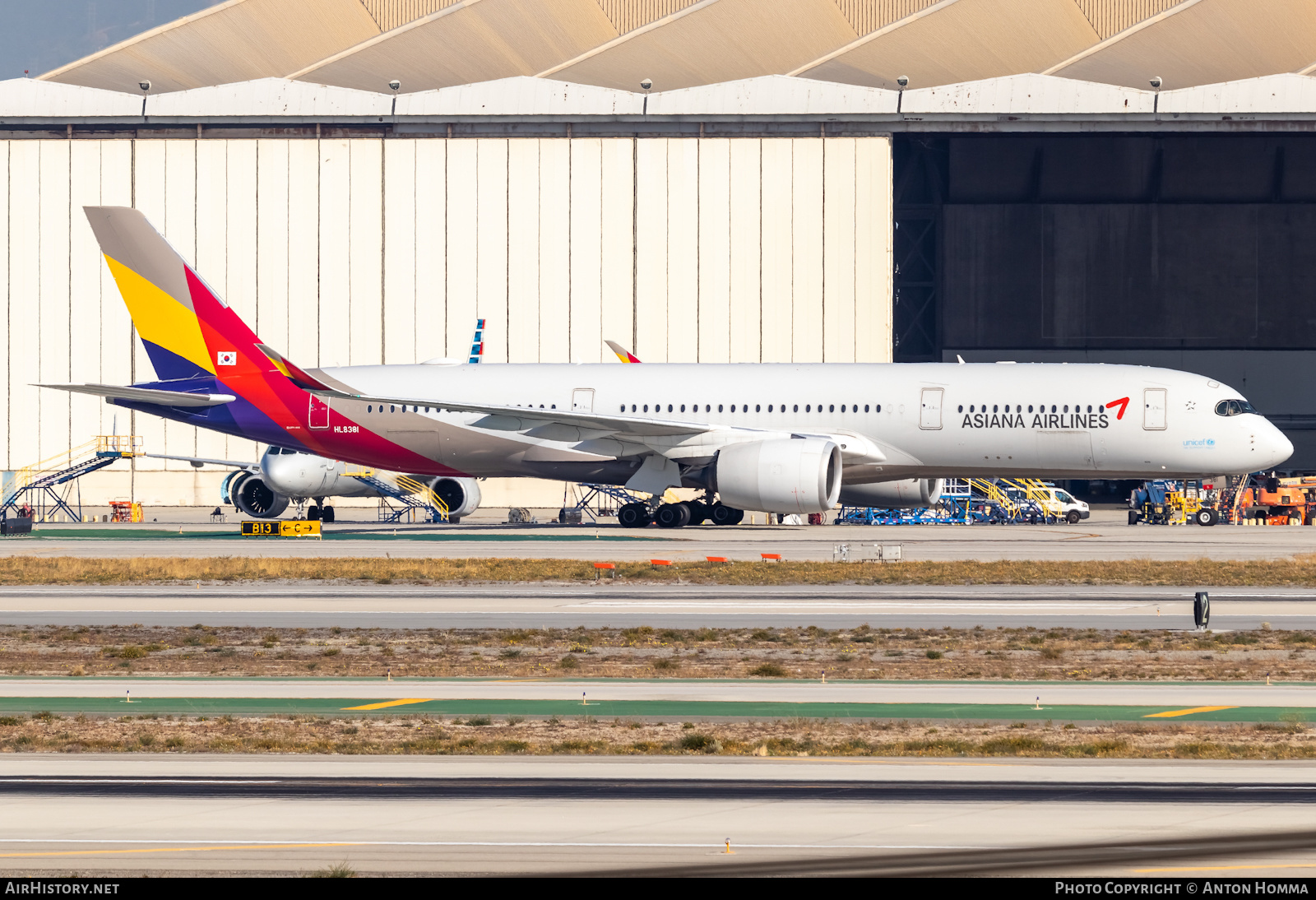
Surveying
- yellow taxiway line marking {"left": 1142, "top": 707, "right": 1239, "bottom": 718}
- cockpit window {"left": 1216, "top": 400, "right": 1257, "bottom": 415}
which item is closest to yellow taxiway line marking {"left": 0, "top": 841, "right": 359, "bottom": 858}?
yellow taxiway line marking {"left": 1142, "top": 707, "right": 1239, "bottom": 718}

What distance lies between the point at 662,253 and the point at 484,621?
1594 inches

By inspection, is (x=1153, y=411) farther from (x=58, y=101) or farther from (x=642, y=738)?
(x=58, y=101)

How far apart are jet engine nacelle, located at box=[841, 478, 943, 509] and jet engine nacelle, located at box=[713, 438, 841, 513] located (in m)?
3.76

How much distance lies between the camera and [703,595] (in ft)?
84.5

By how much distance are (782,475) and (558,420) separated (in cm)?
672

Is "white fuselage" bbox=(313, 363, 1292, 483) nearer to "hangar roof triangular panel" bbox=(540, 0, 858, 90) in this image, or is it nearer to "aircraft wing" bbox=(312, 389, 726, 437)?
"aircraft wing" bbox=(312, 389, 726, 437)

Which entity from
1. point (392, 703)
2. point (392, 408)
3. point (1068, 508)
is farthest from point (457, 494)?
point (392, 703)

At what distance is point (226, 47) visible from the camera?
66250 mm

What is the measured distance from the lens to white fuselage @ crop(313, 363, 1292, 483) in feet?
133

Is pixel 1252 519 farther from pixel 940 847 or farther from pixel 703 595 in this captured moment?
pixel 940 847

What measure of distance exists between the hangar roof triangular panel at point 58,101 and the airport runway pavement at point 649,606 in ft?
129

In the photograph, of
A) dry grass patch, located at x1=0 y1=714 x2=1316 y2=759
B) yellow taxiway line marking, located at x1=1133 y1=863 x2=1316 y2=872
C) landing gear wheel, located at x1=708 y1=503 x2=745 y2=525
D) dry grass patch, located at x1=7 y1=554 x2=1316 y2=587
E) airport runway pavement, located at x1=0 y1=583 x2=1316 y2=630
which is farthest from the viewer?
landing gear wheel, located at x1=708 y1=503 x2=745 y2=525

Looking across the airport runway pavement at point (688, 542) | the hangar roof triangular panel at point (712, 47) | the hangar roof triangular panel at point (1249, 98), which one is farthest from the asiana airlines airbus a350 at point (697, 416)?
the hangar roof triangular panel at point (712, 47)

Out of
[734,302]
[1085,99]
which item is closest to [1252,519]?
[1085,99]
